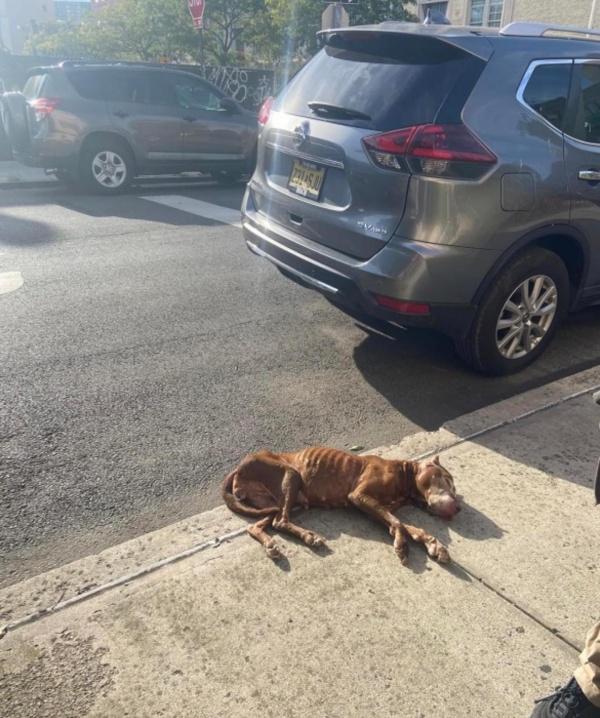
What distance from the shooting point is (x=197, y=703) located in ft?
6.67

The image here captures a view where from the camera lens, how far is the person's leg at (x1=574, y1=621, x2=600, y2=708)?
177 cm

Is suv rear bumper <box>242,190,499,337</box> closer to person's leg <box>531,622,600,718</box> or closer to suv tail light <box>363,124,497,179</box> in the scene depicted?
suv tail light <box>363,124,497,179</box>

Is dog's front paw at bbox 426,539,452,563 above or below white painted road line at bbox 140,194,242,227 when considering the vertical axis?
above

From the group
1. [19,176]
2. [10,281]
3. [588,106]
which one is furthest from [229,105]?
[588,106]

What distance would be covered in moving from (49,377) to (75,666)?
238 cm

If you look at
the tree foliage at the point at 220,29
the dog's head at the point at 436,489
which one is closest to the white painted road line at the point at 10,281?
the dog's head at the point at 436,489

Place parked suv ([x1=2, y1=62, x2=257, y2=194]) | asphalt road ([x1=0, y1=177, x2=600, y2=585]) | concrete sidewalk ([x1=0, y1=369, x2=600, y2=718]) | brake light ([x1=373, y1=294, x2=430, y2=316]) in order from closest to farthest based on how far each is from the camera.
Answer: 1. concrete sidewalk ([x1=0, y1=369, x2=600, y2=718])
2. asphalt road ([x1=0, y1=177, x2=600, y2=585])
3. brake light ([x1=373, y1=294, x2=430, y2=316])
4. parked suv ([x1=2, y1=62, x2=257, y2=194])

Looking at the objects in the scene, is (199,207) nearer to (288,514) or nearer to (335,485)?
(335,485)

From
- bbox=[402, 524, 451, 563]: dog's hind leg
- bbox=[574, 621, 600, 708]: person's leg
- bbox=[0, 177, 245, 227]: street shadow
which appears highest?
bbox=[574, 621, 600, 708]: person's leg

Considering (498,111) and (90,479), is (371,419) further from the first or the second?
(498,111)

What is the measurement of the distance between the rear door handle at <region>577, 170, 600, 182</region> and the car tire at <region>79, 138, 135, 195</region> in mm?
7922

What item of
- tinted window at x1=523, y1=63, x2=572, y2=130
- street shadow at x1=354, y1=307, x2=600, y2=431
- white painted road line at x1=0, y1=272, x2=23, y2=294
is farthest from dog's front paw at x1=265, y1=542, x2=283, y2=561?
white painted road line at x1=0, y1=272, x2=23, y2=294

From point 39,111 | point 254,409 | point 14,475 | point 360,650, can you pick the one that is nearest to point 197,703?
point 360,650

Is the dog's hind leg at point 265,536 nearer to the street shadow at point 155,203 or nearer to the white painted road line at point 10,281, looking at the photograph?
the white painted road line at point 10,281
